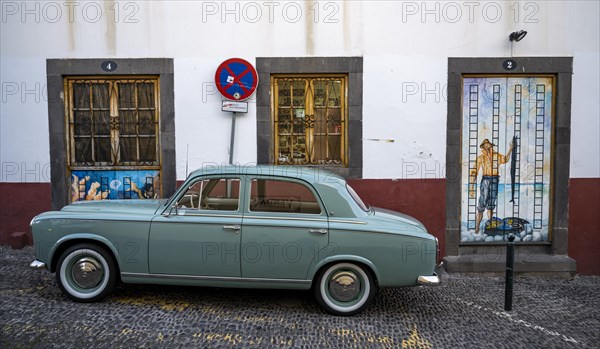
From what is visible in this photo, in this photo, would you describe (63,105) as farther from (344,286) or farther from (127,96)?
(344,286)

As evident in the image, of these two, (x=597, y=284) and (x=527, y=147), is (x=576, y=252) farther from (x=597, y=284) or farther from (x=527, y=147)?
(x=527, y=147)

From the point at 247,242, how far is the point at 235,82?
122 inches

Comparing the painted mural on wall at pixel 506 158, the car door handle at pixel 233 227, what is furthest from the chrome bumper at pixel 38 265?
the painted mural on wall at pixel 506 158

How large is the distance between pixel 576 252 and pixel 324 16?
226 inches

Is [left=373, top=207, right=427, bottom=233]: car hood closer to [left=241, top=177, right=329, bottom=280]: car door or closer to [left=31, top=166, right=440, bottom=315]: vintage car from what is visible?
[left=31, top=166, right=440, bottom=315]: vintage car

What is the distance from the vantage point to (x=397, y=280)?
15.4ft

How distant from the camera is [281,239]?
15.3 ft

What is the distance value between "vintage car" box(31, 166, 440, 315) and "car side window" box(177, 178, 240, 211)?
0.01m

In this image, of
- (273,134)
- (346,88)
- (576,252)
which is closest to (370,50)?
(346,88)

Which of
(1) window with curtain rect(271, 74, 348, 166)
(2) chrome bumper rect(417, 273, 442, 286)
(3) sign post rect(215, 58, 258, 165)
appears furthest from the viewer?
(1) window with curtain rect(271, 74, 348, 166)

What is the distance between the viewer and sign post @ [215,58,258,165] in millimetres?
6781

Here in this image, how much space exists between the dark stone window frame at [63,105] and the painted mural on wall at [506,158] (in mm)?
4910

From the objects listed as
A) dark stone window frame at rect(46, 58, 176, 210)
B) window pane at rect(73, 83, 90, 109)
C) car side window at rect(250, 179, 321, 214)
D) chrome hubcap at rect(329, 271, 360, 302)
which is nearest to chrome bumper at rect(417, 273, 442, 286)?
chrome hubcap at rect(329, 271, 360, 302)

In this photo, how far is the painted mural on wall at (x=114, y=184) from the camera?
287 inches
